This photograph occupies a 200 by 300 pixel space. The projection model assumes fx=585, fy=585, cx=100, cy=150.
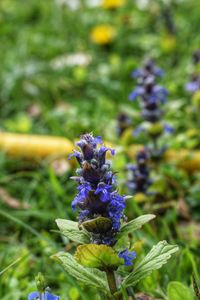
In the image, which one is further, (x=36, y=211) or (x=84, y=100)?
(x=84, y=100)

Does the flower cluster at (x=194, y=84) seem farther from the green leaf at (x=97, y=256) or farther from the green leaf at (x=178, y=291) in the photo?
the green leaf at (x=97, y=256)

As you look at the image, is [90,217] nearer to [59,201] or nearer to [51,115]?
[59,201]

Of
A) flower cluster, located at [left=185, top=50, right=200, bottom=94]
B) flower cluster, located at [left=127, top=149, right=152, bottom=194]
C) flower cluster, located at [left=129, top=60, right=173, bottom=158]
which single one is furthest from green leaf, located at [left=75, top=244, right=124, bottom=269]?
flower cluster, located at [left=185, top=50, right=200, bottom=94]

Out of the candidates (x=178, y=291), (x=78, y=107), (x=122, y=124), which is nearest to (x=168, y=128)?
(x=122, y=124)

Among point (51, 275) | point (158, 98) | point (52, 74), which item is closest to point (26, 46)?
point (52, 74)

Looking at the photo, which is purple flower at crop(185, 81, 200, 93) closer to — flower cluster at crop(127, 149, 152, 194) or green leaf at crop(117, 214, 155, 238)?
flower cluster at crop(127, 149, 152, 194)

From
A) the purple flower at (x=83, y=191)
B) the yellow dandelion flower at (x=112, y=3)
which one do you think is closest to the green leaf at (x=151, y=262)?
the purple flower at (x=83, y=191)
